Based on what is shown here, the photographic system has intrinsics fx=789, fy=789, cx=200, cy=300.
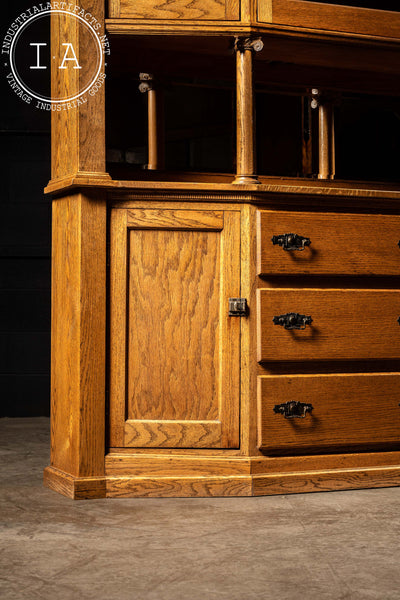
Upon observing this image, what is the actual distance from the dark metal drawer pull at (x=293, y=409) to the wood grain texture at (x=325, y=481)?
20 centimetres

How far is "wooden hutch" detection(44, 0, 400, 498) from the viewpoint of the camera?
2.66 metres

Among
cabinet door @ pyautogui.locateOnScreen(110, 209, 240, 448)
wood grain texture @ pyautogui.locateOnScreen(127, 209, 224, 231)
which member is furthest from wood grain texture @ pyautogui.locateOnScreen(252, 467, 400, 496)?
wood grain texture @ pyautogui.locateOnScreen(127, 209, 224, 231)

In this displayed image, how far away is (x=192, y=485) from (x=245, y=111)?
1.30 metres

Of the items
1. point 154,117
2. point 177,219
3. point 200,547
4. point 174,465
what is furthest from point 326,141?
point 200,547

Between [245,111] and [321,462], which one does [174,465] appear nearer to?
[321,462]

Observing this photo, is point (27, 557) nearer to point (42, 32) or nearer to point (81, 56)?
point (81, 56)

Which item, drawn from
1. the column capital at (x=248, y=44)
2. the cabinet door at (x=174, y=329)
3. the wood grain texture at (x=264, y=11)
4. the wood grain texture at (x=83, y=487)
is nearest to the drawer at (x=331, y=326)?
the cabinet door at (x=174, y=329)

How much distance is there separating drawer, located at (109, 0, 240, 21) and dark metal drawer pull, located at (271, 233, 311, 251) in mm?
791

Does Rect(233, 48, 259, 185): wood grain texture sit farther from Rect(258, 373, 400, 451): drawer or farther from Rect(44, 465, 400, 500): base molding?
Rect(44, 465, 400, 500): base molding

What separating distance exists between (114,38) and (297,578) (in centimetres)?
195

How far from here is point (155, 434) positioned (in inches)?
105

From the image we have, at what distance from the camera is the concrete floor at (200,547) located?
1718 mm

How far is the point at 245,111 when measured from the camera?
2771 millimetres

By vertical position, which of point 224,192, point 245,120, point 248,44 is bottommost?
point 224,192
